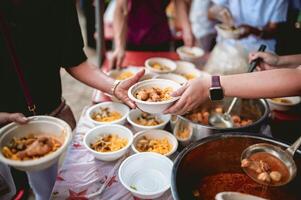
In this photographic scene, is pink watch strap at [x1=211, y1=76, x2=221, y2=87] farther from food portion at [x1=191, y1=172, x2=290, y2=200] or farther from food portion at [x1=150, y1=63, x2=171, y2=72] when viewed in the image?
food portion at [x1=150, y1=63, x2=171, y2=72]

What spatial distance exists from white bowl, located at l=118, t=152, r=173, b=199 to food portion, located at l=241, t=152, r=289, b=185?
419mm

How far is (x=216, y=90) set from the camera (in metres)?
1.54

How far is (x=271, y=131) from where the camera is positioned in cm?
205

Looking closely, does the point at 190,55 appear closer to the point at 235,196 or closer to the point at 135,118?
the point at 135,118

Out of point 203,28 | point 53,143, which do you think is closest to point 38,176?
point 53,143

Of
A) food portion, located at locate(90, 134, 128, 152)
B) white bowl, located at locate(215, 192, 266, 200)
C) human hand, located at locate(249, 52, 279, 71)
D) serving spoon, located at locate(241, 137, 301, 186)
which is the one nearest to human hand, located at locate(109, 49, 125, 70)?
food portion, located at locate(90, 134, 128, 152)

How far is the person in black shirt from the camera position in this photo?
1.50 m

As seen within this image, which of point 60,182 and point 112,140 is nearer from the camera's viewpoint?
point 60,182

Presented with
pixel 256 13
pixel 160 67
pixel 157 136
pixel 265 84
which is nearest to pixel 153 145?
pixel 157 136

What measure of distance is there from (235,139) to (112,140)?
75 cm

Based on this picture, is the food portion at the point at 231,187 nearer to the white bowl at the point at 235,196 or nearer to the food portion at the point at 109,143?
the white bowl at the point at 235,196

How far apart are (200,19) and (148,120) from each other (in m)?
2.05

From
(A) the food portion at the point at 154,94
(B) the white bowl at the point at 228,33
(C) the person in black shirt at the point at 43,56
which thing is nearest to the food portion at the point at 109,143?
(C) the person in black shirt at the point at 43,56

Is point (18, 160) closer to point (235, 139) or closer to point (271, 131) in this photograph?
point (235, 139)
